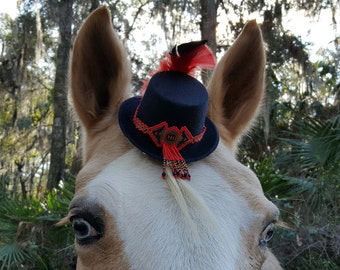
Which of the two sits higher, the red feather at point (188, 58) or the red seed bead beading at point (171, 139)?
the red feather at point (188, 58)

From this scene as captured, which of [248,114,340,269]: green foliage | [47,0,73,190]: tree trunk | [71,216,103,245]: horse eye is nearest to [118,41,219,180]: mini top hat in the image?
[71,216,103,245]: horse eye

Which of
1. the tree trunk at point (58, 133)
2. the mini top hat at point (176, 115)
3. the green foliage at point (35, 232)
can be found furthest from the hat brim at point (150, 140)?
the tree trunk at point (58, 133)

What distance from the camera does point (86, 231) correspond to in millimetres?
1762

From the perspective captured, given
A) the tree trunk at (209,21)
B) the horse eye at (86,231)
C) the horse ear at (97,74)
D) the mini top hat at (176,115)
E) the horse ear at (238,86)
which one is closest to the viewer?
the horse eye at (86,231)

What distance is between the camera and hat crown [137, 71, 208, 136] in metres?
1.87

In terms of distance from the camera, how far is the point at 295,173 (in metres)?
7.47

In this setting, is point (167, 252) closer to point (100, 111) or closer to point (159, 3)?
point (100, 111)

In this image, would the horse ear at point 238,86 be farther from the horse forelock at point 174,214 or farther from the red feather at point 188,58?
the horse forelock at point 174,214

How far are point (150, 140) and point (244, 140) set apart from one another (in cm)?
→ 711

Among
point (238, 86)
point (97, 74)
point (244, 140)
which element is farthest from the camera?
point (244, 140)

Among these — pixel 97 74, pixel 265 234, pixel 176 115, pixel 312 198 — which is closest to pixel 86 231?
pixel 176 115

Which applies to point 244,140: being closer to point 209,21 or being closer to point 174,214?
point 209,21

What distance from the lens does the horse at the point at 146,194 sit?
154cm

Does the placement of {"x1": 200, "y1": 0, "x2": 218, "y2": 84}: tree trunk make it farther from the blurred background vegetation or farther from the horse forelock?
the horse forelock
